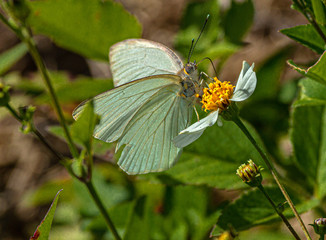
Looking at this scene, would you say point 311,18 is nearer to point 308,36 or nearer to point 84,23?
point 308,36

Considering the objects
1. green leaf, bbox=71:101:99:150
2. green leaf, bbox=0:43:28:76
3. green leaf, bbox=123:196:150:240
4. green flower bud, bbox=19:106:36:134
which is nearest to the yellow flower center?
green leaf, bbox=71:101:99:150

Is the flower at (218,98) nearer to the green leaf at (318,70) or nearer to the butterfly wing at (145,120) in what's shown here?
the green leaf at (318,70)

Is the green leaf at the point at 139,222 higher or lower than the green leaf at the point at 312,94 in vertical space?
lower

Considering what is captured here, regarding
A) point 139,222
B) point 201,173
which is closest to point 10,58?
point 139,222

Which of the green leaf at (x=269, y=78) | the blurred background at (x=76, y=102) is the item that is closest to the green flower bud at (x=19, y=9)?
the blurred background at (x=76, y=102)

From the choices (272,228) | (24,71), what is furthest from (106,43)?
(24,71)

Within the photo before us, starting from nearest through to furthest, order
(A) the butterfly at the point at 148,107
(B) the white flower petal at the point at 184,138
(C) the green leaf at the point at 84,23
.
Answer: (B) the white flower petal at the point at 184,138 → (A) the butterfly at the point at 148,107 → (C) the green leaf at the point at 84,23

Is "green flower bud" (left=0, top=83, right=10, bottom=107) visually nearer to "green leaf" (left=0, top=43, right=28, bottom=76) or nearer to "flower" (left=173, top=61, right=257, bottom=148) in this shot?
"flower" (left=173, top=61, right=257, bottom=148)
